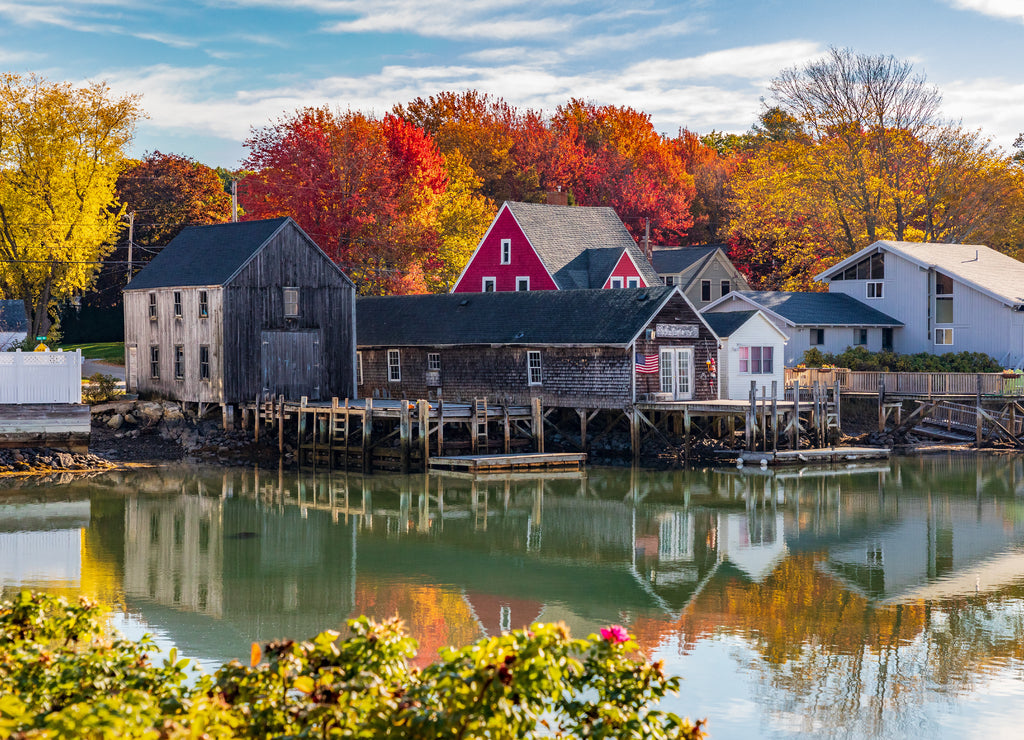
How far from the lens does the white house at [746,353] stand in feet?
131

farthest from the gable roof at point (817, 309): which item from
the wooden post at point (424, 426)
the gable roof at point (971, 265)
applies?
the wooden post at point (424, 426)

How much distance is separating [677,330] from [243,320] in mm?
14324

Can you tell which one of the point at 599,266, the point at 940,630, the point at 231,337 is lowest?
the point at 940,630

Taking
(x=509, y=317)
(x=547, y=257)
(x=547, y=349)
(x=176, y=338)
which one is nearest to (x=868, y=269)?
(x=547, y=257)

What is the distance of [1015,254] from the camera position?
64312 millimetres

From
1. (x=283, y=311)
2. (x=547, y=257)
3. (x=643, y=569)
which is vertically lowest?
(x=643, y=569)

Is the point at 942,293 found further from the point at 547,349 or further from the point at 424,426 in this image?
the point at 424,426

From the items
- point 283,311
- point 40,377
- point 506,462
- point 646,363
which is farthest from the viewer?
point 283,311

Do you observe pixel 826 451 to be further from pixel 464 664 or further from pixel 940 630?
pixel 464 664

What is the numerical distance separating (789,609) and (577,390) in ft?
67.6

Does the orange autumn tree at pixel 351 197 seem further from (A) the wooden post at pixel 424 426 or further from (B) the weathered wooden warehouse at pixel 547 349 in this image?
(A) the wooden post at pixel 424 426

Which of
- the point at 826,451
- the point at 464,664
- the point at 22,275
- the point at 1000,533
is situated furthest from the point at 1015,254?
the point at 464,664

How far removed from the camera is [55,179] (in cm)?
4728

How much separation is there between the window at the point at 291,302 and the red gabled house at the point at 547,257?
42.7 ft
